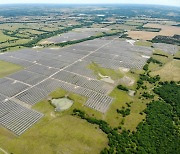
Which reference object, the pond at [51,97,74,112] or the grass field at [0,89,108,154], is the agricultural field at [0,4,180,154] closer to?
the grass field at [0,89,108,154]

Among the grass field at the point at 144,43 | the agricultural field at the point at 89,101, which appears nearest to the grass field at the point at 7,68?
the agricultural field at the point at 89,101

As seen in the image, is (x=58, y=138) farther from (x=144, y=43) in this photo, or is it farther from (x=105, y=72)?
(x=144, y=43)

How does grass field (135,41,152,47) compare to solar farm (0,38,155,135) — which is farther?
grass field (135,41,152,47)

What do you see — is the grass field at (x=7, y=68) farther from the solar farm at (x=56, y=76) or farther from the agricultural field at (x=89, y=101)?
the solar farm at (x=56, y=76)

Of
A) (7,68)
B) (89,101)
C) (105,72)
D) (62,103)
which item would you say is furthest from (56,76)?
(7,68)

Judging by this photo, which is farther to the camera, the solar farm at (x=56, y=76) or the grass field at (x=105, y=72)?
the grass field at (x=105, y=72)

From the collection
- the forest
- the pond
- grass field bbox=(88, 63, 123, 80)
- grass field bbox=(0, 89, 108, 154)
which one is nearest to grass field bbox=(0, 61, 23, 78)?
the pond
